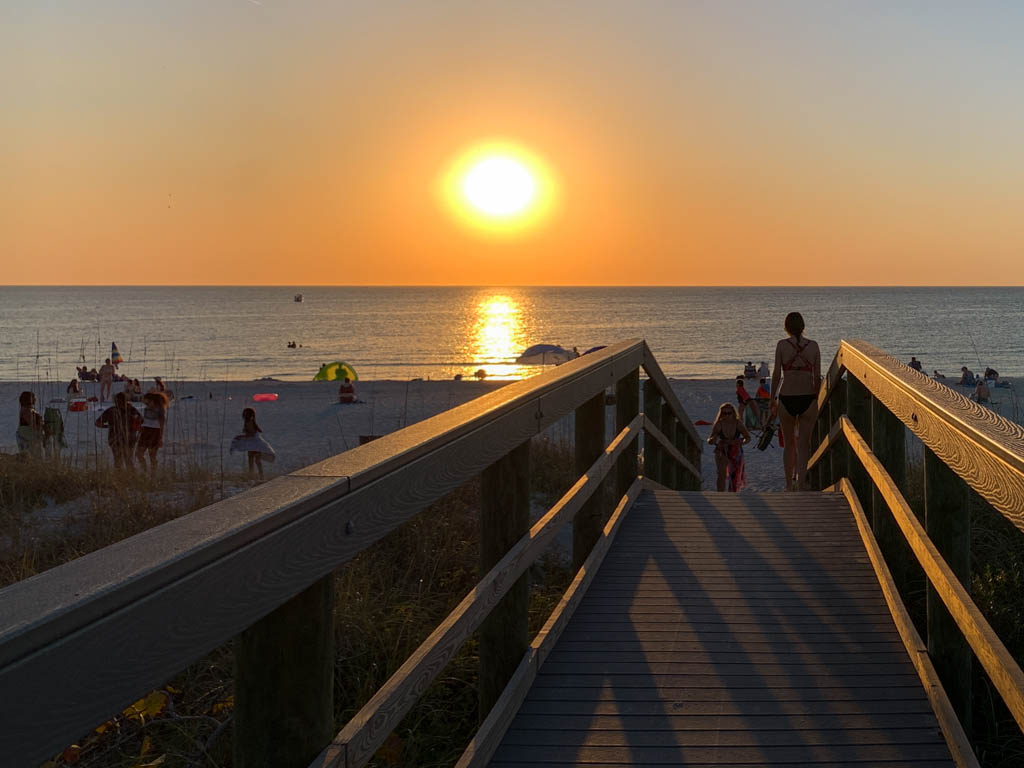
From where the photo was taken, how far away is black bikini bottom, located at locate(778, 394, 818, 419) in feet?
29.3

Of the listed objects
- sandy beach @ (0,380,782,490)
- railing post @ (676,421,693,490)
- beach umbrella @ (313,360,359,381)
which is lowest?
sandy beach @ (0,380,782,490)

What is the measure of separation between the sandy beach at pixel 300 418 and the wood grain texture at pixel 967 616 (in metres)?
8.89

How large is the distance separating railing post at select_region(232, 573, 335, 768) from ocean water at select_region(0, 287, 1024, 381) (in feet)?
94.6

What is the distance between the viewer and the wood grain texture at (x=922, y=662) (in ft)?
9.52

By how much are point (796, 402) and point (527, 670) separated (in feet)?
20.3

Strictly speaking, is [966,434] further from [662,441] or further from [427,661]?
[662,441]

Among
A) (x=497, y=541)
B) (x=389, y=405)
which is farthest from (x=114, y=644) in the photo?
(x=389, y=405)

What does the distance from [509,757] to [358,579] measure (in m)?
2.94

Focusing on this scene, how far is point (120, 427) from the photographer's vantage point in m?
12.5

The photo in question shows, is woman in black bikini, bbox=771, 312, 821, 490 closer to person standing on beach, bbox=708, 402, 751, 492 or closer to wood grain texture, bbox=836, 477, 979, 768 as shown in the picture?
person standing on beach, bbox=708, 402, 751, 492

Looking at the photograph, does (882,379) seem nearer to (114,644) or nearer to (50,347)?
(114,644)

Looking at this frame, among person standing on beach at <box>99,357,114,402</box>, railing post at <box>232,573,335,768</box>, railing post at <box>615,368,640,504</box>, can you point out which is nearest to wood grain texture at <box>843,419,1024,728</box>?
railing post at <box>232,573,335,768</box>

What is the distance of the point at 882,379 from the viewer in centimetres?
425

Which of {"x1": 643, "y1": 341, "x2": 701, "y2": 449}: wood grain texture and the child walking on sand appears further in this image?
the child walking on sand
